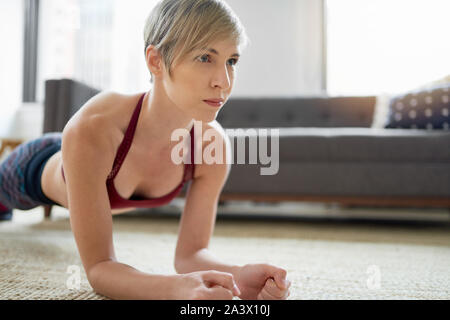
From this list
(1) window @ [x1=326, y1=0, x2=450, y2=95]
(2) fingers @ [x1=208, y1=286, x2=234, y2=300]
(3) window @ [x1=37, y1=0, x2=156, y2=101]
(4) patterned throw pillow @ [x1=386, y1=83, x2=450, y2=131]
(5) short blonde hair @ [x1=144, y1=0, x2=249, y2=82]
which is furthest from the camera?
(3) window @ [x1=37, y1=0, x2=156, y2=101]

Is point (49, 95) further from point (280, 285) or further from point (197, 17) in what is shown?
point (280, 285)

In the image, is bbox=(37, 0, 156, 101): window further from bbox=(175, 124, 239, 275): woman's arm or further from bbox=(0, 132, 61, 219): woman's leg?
bbox=(175, 124, 239, 275): woman's arm

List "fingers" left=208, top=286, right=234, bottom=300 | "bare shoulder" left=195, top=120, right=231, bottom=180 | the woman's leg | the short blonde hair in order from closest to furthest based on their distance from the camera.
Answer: "fingers" left=208, top=286, right=234, bottom=300 < the short blonde hair < "bare shoulder" left=195, top=120, right=231, bottom=180 < the woman's leg

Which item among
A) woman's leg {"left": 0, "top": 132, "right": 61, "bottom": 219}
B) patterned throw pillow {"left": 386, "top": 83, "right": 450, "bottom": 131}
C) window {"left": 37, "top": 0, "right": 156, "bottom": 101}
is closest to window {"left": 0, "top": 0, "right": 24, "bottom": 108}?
window {"left": 37, "top": 0, "right": 156, "bottom": 101}

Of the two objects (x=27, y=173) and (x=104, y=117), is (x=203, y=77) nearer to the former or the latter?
(x=104, y=117)

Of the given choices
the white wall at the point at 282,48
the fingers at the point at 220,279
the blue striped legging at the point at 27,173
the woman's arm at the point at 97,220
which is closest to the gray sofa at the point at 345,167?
the blue striped legging at the point at 27,173

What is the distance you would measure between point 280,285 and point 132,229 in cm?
102

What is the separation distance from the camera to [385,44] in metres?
2.79

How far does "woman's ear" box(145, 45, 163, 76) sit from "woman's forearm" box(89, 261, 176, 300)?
309mm

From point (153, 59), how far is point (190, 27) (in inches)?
3.6

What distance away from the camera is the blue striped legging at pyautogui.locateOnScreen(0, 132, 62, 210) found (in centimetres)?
100

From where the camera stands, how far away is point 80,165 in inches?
21.7

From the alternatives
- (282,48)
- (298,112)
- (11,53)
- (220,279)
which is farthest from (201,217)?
(11,53)

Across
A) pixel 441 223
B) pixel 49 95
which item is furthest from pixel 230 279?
pixel 441 223
